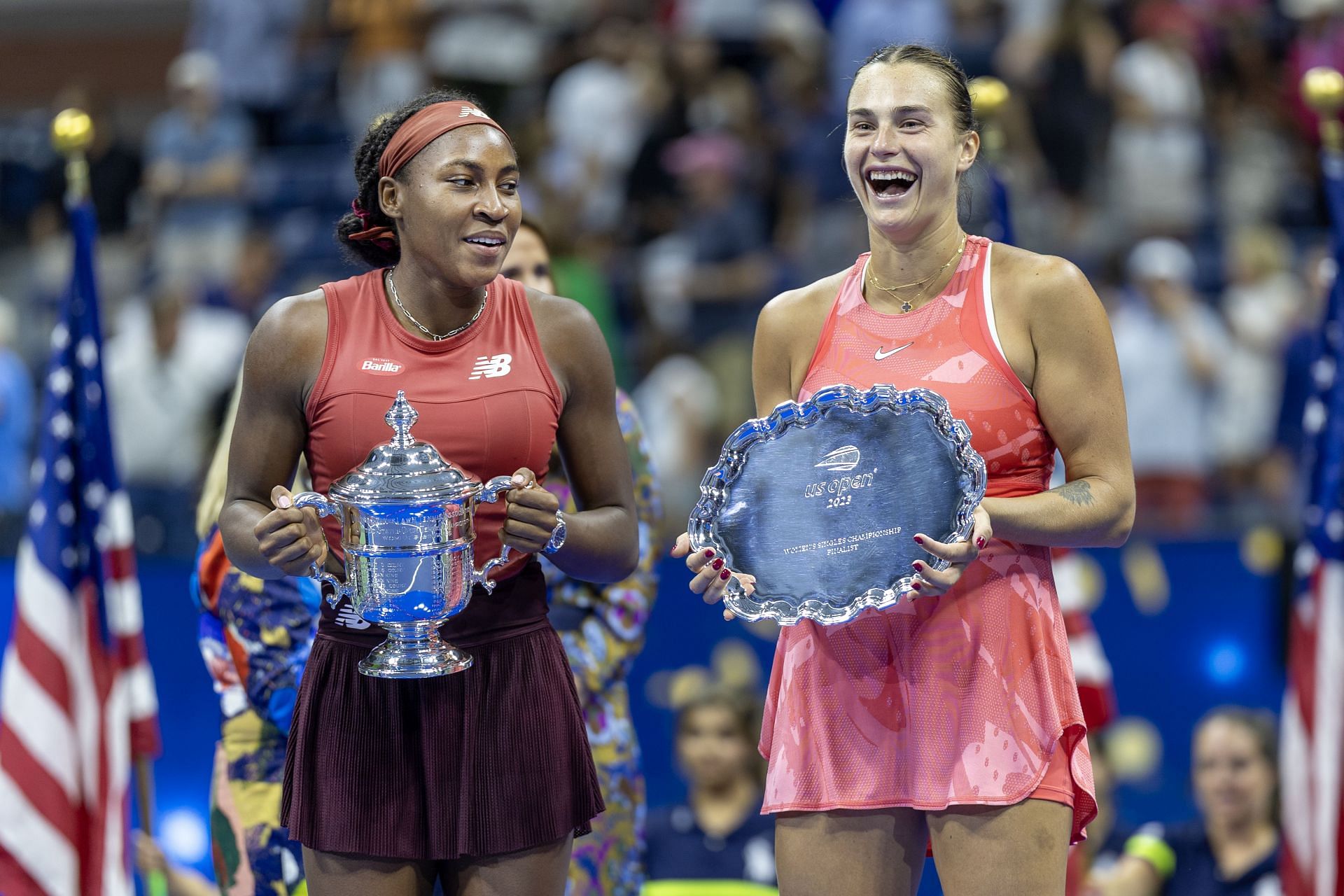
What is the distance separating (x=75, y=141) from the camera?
14.3 ft

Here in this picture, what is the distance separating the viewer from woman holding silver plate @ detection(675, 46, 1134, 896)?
268 cm

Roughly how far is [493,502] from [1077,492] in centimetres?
89

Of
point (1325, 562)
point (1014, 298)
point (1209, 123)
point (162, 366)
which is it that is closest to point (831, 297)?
point (1014, 298)

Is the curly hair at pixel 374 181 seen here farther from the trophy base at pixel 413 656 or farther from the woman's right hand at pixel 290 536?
the trophy base at pixel 413 656

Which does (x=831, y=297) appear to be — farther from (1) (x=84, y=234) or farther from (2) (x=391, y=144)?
(1) (x=84, y=234)

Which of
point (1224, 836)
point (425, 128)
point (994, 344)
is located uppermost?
point (425, 128)

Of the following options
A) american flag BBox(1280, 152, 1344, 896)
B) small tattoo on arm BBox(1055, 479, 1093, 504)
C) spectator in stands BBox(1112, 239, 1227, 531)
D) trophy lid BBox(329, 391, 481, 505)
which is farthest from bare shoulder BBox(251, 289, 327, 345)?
spectator in stands BBox(1112, 239, 1227, 531)

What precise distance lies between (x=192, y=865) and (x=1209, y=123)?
20.5 feet

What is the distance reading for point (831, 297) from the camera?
2.95 m

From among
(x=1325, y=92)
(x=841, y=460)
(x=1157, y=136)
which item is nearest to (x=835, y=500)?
(x=841, y=460)

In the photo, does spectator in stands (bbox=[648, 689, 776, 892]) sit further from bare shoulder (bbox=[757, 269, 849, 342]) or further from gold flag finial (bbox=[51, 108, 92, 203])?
bare shoulder (bbox=[757, 269, 849, 342])

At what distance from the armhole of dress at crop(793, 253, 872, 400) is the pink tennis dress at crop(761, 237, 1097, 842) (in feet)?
0.32

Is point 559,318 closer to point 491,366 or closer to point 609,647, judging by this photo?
point 491,366

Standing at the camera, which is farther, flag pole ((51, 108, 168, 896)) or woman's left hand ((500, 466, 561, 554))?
flag pole ((51, 108, 168, 896))
